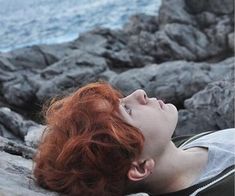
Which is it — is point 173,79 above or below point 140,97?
below

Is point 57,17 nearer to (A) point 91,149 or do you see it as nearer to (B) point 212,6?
(B) point 212,6

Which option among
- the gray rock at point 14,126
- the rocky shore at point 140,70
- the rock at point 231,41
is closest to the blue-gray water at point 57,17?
the rocky shore at point 140,70

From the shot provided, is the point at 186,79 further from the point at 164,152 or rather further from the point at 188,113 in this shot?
the point at 164,152

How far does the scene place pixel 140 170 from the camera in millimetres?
2213

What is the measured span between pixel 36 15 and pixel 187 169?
3723 centimetres

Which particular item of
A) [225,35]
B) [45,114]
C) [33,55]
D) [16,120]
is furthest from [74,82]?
[45,114]

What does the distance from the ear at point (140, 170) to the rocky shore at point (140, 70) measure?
37 centimetres

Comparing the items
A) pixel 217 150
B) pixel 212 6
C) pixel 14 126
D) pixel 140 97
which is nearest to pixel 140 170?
pixel 140 97

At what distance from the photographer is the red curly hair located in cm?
212

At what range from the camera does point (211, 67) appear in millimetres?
12484

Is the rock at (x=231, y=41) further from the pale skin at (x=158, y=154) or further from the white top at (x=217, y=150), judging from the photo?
the pale skin at (x=158, y=154)

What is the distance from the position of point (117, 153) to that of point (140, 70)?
1112 cm

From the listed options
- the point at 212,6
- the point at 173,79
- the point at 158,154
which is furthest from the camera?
the point at 212,6

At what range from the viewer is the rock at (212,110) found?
6945mm
